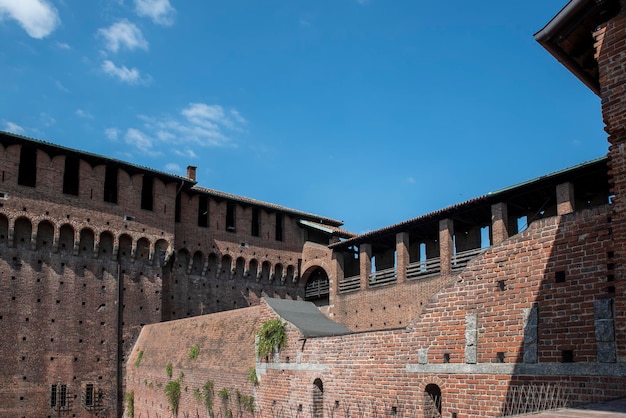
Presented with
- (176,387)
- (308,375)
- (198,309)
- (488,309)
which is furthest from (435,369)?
(198,309)

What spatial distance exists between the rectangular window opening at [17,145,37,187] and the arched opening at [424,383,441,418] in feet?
64.1

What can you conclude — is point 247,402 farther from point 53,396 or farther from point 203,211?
point 203,211

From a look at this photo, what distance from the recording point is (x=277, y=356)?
16359 millimetres

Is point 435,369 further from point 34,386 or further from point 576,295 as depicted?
point 34,386

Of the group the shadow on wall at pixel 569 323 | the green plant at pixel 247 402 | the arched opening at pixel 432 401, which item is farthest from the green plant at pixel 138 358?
the shadow on wall at pixel 569 323

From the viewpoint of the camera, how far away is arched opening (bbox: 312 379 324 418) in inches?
576

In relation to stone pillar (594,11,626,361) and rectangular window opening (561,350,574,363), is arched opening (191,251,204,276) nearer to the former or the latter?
rectangular window opening (561,350,574,363)

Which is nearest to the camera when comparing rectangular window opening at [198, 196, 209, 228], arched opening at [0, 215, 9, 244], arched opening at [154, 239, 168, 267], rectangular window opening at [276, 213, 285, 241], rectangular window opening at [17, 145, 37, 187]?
arched opening at [0, 215, 9, 244]

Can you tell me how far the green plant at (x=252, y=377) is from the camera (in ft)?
55.9

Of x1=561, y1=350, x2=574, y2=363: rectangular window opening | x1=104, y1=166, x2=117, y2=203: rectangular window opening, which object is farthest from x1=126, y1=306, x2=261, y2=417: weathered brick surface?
x1=561, y1=350, x2=574, y2=363: rectangular window opening

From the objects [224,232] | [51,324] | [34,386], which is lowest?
[34,386]

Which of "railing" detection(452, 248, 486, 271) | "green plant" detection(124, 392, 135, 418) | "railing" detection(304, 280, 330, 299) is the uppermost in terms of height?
"railing" detection(452, 248, 486, 271)

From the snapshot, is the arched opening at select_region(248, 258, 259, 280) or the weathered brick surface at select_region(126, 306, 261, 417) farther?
the arched opening at select_region(248, 258, 259, 280)

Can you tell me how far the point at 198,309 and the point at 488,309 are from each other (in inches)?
838
